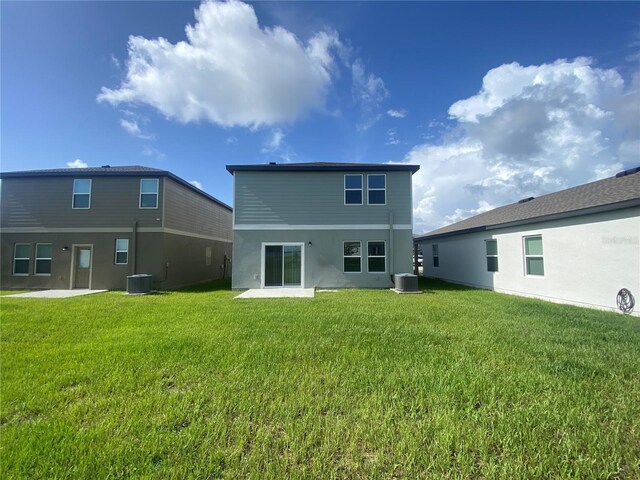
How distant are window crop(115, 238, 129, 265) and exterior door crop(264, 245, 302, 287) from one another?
7.08m

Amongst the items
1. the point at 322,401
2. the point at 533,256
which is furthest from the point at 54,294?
the point at 533,256

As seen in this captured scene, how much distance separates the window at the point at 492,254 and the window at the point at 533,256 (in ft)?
5.50

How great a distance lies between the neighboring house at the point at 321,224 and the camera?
1293cm

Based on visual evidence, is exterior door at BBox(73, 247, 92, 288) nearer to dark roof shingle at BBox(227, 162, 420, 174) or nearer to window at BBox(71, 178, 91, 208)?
window at BBox(71, 178, 91, 208)

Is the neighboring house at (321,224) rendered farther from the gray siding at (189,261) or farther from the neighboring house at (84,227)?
the neighboring house at (84,227)

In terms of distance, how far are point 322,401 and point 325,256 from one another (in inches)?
397

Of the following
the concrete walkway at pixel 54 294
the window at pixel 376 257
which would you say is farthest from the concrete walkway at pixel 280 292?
the concrete walkway at pixel 54 294

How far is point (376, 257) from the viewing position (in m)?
13.1

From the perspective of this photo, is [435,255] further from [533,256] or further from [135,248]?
[135,248]

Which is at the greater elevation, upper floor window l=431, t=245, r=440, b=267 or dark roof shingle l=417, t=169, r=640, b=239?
dark roof shingle l=417, t=169, r=640, b=239

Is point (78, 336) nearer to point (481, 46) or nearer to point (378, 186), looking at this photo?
point (378, 186)

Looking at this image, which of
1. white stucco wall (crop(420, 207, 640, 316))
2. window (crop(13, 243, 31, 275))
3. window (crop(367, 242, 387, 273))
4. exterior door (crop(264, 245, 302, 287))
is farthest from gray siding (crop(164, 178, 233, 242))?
white stucco wall (crop(420, 207, 640, 316))

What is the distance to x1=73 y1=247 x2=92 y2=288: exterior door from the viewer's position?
13.6 metres

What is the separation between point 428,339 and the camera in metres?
5.13
